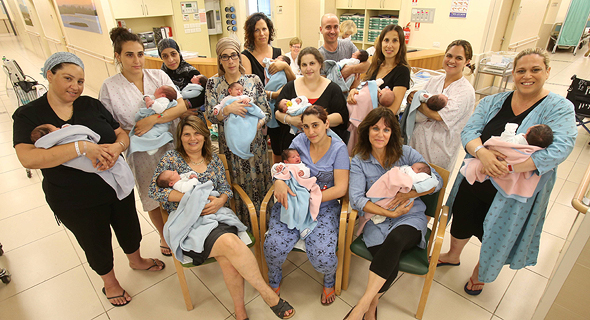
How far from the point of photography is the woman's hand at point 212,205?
1.99 m

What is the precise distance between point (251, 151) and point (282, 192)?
0.49m

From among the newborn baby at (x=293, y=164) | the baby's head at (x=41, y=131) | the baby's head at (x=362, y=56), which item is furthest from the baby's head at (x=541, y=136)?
the baby's head at (x=41, y=131)

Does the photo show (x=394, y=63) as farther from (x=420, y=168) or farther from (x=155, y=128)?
(x=155, y=128)

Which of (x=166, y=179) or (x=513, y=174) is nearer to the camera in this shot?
(x=513, y=174)

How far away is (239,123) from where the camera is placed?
2.12m

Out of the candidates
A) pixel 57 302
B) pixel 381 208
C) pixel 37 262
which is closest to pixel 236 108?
pixel 381 208

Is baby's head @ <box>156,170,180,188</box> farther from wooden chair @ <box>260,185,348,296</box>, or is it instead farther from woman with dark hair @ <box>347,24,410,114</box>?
woman with dark hair @ <box>347,24,410,114</box>

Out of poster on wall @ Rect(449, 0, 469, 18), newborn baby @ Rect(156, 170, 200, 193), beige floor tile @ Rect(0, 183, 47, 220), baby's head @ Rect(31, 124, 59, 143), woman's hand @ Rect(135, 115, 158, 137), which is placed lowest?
beige floor tile @ Rect(0, 183, 47, 220)

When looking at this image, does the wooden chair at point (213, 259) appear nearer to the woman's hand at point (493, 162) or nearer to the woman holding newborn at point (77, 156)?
the woman holding newborn at point (77, 156)

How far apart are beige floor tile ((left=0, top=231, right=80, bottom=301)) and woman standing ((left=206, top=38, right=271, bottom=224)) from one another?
1.56 metres

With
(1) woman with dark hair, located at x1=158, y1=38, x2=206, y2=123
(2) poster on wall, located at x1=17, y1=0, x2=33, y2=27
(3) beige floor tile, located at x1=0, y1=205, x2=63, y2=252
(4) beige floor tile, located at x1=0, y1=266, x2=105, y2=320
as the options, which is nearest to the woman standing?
(1) woman with dark hair, located at x1=158, y1=38, x2=206, y2=123

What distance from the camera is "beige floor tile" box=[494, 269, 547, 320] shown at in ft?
6.72

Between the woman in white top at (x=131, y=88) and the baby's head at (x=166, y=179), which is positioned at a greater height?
the woman in white top at (x=131, y=88)

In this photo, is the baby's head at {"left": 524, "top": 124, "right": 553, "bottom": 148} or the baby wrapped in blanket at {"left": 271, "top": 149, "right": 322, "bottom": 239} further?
the baby wrapped in blanket at {"left": 271, "top": 149, "right": 322, "bottom": 239}
